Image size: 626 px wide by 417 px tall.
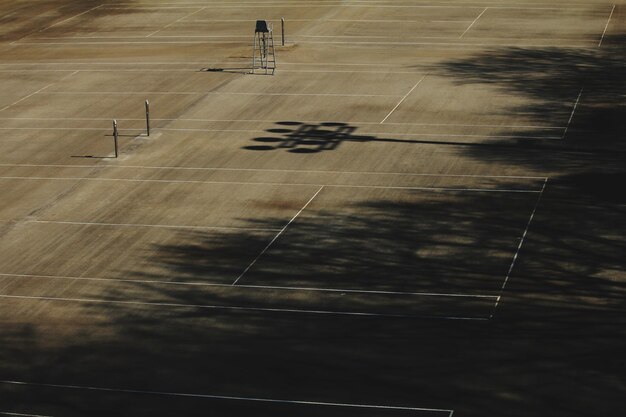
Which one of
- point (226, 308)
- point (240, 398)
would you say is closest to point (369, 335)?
point (226, 308)

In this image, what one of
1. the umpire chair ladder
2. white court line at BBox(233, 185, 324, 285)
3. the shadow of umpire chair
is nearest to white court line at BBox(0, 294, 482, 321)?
Answer: white court line at BBox(233, 185, 324, 285)

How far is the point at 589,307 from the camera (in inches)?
1082

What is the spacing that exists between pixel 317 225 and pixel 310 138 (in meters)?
9.50

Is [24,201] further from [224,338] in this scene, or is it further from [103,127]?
[224,338]

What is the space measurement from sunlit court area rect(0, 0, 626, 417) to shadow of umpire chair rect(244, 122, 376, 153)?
14 centimetres

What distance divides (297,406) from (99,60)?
36.9m

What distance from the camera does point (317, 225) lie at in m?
33.8

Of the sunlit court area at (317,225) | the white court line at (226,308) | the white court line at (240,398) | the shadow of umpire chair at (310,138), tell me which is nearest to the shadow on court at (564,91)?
the sunlit court area at (317,225)

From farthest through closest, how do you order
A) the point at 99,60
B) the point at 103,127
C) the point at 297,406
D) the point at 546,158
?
1. the point at 99,60
2. the point at 103,127
3. the point at 546,158
4. the point at 297,406

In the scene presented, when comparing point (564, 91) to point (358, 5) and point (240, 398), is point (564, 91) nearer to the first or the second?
point (358, 5)

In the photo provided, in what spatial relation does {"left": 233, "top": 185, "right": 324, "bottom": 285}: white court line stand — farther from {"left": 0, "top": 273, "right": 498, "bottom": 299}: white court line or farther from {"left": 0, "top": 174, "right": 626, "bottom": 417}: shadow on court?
{"left": 0, "top": 273, "right": 498, "bottom": 299}: white court line

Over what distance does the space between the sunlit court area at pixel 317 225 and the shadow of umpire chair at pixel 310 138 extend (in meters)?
0.14

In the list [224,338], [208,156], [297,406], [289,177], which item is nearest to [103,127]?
[208,156]

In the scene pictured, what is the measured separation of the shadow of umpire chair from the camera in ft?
137
